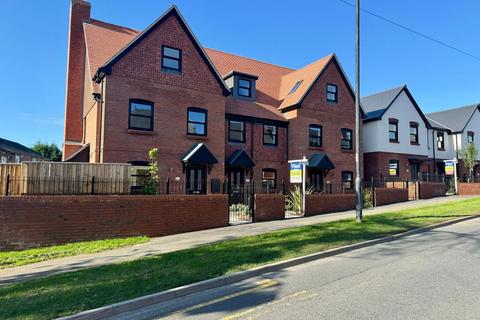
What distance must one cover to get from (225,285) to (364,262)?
328 centimetres

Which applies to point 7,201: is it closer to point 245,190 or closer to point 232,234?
point 232,234

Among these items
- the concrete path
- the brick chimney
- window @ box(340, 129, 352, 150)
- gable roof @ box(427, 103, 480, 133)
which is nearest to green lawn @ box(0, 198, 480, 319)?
the concrete path

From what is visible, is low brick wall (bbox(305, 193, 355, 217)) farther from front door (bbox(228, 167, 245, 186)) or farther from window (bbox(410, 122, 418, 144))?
window (bbox(410, 122, 418, 144))

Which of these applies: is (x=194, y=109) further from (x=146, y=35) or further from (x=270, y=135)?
(x=270, y=135)

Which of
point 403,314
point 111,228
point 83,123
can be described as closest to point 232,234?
point 111,228

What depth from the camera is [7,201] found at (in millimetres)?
11211

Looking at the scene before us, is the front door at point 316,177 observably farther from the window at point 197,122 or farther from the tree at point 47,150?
the tree at point 47,150

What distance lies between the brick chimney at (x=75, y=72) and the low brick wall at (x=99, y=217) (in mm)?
12486

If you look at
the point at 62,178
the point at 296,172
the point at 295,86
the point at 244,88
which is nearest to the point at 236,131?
the point at 244,88

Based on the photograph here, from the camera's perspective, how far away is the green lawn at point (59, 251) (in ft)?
32.1

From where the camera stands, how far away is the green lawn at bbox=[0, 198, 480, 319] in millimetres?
5637

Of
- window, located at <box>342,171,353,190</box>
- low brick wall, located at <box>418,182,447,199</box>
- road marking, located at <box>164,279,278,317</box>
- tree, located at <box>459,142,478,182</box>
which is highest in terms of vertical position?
tree, located at <box>459,142,478,182</box>

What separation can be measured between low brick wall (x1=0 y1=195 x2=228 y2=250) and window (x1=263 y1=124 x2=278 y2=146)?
9.72 metres

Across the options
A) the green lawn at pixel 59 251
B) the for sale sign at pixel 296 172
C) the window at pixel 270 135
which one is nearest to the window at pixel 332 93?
the window at pixel 270 135
